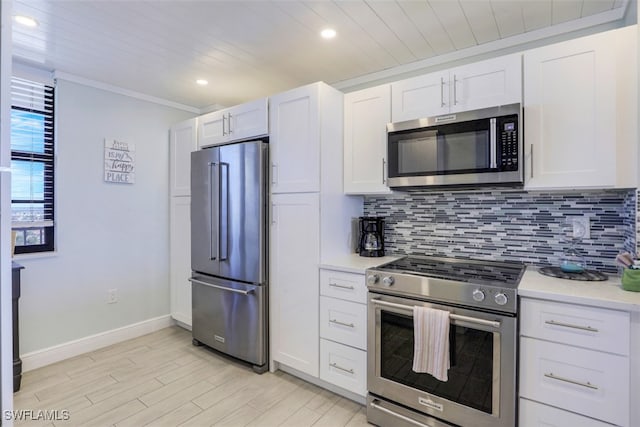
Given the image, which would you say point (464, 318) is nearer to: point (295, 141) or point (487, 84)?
point (487, 84)

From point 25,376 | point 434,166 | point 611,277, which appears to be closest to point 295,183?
point 434,166

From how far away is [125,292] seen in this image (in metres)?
3.24

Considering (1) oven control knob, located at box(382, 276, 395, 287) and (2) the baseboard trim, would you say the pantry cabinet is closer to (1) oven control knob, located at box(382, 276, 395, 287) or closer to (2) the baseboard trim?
(1) oven control knob, located at box(382, 276, 395, 287)

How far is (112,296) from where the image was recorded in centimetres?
314

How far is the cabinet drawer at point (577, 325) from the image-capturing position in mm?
1418

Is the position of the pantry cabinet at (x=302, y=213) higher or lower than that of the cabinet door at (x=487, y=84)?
lower

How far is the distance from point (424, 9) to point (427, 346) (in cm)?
193

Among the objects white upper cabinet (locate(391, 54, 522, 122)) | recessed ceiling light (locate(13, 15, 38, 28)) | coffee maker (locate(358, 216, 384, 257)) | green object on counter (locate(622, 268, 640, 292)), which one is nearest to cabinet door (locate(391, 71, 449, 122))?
white upper cabinet (locate(391, 54, 522, 122))

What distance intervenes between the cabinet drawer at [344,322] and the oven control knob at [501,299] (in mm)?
770

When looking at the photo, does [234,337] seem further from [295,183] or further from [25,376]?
[25,376]

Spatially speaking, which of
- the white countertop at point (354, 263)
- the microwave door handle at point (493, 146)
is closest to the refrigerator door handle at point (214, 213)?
the white countertop at point (354, 263)

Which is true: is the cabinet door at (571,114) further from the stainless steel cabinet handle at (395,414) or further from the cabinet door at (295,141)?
the stainless steel cabinet handle at (395,414)

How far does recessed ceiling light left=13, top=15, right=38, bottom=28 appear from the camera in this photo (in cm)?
199

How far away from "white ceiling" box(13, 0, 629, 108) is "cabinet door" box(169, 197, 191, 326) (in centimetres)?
125
